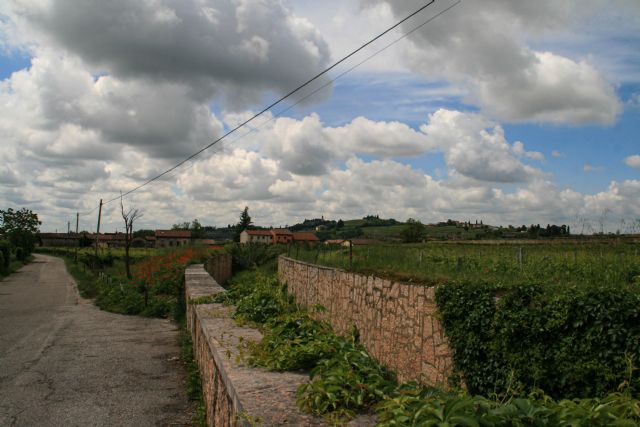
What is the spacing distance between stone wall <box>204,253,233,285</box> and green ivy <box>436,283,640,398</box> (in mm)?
16553

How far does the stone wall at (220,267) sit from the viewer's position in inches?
891

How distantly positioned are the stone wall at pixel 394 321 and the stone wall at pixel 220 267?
11604 millimetres

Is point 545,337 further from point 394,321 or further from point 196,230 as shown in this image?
point 196,230

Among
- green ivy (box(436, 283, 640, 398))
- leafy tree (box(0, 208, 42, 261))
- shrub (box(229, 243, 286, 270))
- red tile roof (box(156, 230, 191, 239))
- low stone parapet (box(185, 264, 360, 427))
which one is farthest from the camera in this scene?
red tile roof (box(156, 230, 191, 239))

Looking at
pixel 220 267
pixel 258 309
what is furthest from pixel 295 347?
pixel 220 267

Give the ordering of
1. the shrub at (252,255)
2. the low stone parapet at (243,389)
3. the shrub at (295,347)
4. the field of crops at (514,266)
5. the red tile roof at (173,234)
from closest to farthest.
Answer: the low stone parapet at (243,389) → the shrub at (295,347) → the field of crops at (514,266) → the shrub at (252,255) → the red tile roof at (173,234)

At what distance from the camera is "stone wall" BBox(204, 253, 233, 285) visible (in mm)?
22625

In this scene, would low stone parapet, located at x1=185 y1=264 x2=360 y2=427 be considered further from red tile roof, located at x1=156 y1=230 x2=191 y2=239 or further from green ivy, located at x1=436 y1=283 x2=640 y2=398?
red tile roof, located at x1=156 y1=230 x2=191 y2=239

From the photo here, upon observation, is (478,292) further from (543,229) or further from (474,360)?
(543,229)

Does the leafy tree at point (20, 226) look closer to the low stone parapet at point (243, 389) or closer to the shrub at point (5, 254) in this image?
the shrub at point (5, 254)

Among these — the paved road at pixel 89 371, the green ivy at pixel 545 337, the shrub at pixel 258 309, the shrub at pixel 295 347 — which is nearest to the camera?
the green ivy at pixel 545 337

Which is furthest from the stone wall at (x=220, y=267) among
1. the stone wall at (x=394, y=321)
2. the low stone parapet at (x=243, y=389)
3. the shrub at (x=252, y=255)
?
the low stone parapet at (x=243, y=389)

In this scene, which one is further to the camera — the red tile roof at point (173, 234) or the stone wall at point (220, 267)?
the red tile roof at point (173, 234)

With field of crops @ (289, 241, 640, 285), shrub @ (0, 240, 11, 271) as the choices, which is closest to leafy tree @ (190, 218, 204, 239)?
shrub @ (0, 240, 11, 271)
